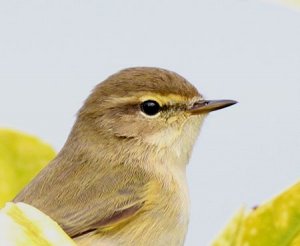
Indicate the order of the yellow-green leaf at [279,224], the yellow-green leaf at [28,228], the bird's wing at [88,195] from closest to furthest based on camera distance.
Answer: the yellow-green leaf at [28,228] < the yellow-green leaf at [279,224] < the bird's wing at [88,195]

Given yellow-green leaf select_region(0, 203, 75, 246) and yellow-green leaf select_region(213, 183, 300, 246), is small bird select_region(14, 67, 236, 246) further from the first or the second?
yellow-green leaf select_region(0, 203, 75, 246)

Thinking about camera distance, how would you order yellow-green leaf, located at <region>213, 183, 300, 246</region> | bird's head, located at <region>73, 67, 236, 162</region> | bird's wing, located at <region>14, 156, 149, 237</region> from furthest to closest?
bird's head, located at <region>73, 67, 236, 162</region>, bird's wing, located at <region>14, 156, 149, 237</region>, yellow-green leaf, located at <region>213, 183, 300, 246</region>

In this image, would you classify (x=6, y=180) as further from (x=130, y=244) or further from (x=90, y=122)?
(x=90, y=122)

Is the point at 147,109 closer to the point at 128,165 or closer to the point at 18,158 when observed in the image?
the point at 128,165

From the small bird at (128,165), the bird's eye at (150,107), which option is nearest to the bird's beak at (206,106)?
the small bird at (128,165)

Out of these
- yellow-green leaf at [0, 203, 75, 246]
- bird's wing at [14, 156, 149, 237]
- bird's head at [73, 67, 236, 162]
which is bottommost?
bird's wing at [14, 156, 149, 237]

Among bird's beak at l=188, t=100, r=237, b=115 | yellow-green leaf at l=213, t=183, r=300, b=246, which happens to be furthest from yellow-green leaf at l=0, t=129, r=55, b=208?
bird's beak at l=188, t=100, r=237, b=115

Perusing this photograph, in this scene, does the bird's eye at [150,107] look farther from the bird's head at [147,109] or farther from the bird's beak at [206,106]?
the bird's beak at [206,106]

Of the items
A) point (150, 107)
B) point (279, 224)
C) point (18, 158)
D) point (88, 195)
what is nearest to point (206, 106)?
point (150, 107)

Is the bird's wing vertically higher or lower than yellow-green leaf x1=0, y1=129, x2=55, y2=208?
lower
